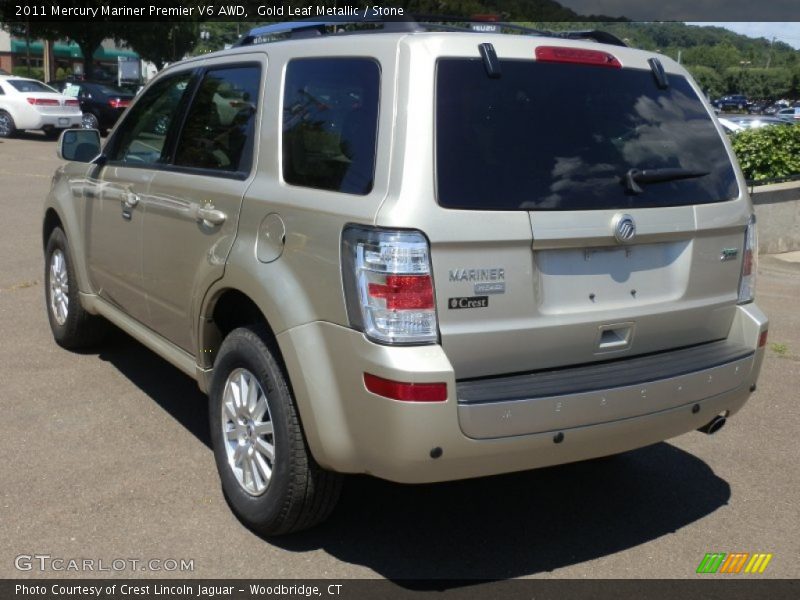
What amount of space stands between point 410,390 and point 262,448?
3.04ft

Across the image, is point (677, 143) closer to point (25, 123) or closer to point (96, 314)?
point (96, 314)

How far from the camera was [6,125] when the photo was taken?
995 inches

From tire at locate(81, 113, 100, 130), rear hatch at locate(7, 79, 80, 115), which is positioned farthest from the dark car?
rear hatch at locate(7, 79, 80, 115)

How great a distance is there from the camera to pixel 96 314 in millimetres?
5719

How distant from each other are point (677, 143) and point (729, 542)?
168 centimetres

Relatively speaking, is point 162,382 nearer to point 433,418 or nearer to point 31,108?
point 433,418

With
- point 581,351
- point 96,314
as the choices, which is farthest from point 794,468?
point 96,314

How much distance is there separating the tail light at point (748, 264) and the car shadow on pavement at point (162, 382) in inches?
105

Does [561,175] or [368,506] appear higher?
[561,175]

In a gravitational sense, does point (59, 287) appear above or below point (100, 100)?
below

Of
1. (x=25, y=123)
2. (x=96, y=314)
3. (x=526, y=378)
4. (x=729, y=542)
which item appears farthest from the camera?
(x=25, y=123)

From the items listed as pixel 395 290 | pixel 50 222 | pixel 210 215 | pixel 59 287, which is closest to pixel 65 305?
pixel 59 287

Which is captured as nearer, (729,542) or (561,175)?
(561,175)

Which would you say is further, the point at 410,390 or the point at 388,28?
the point at 388,28
